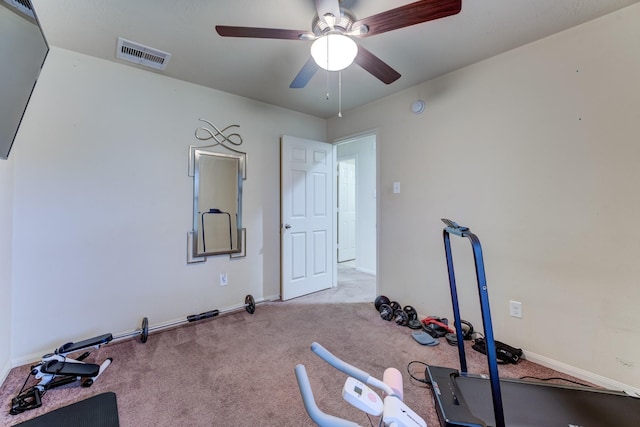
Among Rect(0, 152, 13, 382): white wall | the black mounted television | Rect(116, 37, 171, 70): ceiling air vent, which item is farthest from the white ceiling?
Rect(0, 152, 13, 382): white wall

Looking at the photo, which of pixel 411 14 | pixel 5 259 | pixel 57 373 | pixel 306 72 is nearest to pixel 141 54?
pixel 306 72

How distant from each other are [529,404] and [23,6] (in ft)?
10.2

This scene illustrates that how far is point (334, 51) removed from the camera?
1.65m

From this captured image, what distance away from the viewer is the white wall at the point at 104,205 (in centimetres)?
206

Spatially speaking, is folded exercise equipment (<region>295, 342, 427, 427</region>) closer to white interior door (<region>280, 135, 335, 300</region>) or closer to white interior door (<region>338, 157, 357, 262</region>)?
white interior door (<region>280, 135, 335, 300</region>)

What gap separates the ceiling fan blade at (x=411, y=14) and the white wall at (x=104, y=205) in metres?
2.05

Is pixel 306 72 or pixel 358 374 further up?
pixel 306 72

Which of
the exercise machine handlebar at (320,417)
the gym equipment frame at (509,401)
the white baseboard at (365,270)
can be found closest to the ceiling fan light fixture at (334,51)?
the gym equipment frame at (509,401)

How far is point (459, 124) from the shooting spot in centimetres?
251

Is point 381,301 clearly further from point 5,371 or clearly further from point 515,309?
point 5,371

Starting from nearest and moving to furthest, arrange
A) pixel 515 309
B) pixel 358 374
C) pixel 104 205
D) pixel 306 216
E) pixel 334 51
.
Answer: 1. pixel 358 374
2. pixel 334 51
3. pixel 515 309
4. pixel 104 205
5. pixel 306 216

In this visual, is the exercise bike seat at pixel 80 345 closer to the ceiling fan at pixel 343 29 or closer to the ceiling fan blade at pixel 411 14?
the ceiling fan at pixel 343 29

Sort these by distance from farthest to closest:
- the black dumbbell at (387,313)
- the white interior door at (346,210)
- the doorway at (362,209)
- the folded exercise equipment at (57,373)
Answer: the white interior door at (346,210) → the doorway at (362,209) → the black dumbbell at (387,313) → the folded exercise equipment at (57,373)

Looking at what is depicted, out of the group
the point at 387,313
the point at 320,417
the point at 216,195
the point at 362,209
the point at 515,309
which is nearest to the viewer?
the point at 320,417
